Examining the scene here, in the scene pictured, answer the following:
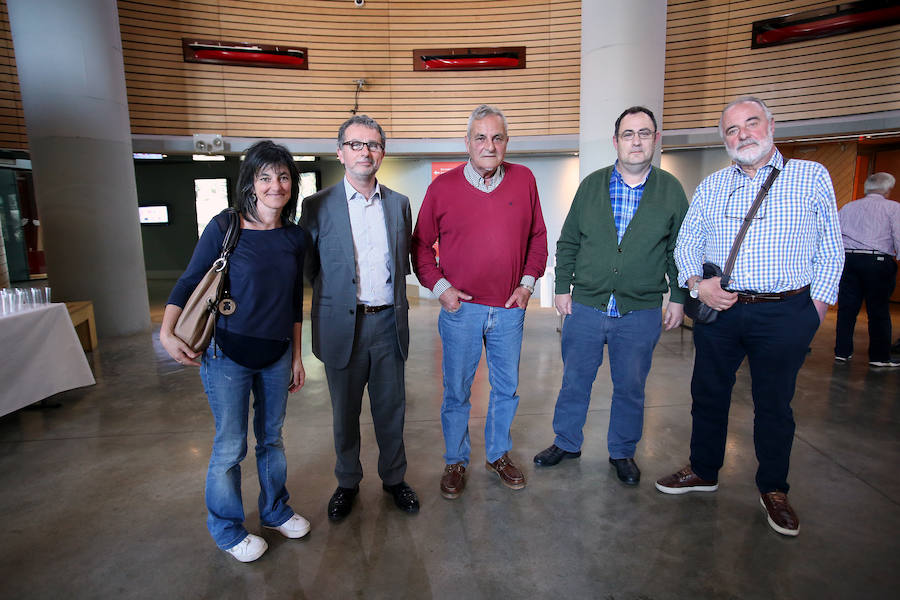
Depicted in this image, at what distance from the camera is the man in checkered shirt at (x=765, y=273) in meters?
2.14

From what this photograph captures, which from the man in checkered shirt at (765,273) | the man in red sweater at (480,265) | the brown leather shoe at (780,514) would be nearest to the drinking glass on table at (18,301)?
the man in red sweater at (480,265)

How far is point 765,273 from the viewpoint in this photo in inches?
85.2

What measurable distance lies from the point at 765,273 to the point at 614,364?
884 millimetres

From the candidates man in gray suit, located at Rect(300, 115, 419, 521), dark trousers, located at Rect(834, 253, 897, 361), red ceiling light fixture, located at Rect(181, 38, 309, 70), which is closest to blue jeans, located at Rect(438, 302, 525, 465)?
man in gray suit, located at Rect(300, 115, 419, 521)

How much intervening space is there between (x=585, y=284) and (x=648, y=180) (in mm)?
623

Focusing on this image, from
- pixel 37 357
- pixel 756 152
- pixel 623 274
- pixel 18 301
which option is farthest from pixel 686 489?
pixel 18 301

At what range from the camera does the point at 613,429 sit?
2.86 meters

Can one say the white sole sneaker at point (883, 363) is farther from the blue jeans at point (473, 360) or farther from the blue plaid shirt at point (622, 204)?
the blue jeans at point (473, 360)

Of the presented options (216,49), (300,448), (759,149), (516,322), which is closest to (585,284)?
(516,322)

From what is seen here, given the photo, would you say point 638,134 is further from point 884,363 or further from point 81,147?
point 81,147

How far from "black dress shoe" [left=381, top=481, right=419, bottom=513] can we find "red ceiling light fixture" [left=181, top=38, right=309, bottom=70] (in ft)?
25.8

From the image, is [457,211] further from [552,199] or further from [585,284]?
[552,199]

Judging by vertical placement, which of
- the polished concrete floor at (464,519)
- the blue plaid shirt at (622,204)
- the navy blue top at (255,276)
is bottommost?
the polished concrete floor at (464,519)

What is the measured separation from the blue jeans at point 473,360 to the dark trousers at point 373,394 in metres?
0.27
